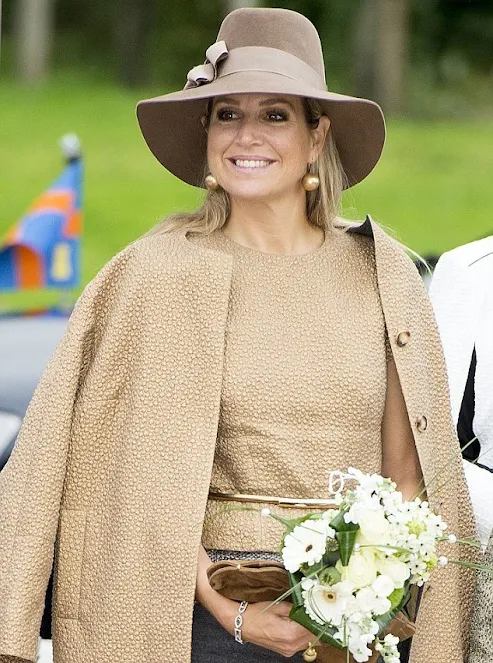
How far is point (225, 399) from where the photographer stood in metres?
3.07

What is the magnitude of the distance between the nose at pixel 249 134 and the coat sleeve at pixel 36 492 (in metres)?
0.44

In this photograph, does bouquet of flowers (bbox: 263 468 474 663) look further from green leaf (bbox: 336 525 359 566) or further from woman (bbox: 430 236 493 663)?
woman (bbox: 430 236 493 663)

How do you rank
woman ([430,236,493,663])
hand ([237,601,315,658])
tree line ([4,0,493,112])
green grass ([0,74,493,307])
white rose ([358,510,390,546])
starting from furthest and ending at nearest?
tree line ([4,0,493,112])
green grass ([0,74,493,307])
woman ([430,236,493,663])
hand ([237,601,315,658])
white rose ([358,510,390,546])

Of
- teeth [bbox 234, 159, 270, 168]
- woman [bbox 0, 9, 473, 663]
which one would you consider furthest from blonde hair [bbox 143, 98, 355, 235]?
teeth [bbox 234, 159, 270, 168]

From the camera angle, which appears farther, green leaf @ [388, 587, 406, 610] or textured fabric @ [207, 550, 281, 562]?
textured fabric @ [207, 550, 281, 562]

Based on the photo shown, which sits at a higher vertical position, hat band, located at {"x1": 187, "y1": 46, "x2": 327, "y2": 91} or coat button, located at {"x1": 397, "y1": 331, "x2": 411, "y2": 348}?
hat band, located at {"x1": 187, "y1": 46, "x2": 327, "y2": 91}

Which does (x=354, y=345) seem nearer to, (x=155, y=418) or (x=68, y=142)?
(x=155, y=418)

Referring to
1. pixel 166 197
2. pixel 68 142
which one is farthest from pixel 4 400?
pixel 166 197

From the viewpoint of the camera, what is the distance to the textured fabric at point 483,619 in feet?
10.1

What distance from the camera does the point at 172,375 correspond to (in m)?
3.07

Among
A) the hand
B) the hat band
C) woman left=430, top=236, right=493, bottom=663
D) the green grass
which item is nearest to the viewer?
the hand

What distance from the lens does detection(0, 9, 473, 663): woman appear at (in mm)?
3033

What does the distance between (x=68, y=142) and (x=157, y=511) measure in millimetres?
3769

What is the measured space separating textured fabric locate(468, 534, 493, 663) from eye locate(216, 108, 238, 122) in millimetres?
1073
